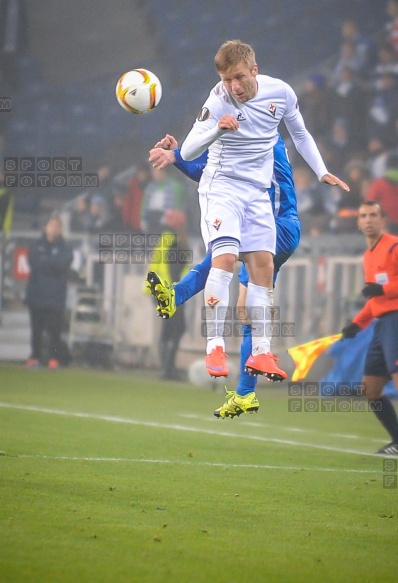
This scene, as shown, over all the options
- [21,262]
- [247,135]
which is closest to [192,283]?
[247,135]

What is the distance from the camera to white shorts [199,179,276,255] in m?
6.77

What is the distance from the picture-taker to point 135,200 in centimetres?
1780

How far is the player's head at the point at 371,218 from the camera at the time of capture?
32.3 feet

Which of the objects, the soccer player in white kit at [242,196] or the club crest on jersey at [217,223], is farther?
the club crest on jersey at [217,223]

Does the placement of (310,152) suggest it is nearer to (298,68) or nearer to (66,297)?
(66,297)

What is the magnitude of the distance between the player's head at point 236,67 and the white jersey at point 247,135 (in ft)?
0.32

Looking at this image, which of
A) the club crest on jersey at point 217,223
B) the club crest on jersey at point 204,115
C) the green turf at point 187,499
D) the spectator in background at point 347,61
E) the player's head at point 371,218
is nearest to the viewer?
the green turf at point 187,499

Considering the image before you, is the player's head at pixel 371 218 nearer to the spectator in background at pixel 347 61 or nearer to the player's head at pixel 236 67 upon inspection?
the player's head at pixel 236 67

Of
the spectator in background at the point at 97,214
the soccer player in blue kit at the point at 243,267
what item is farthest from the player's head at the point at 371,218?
the spectator in background at the point at 97,214

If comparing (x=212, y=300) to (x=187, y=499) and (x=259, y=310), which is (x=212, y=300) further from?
(x=187, y=499)

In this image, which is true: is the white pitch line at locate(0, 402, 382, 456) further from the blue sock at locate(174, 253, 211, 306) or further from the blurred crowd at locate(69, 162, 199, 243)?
the blurred crowd at locate(69, 162, 199, 243)

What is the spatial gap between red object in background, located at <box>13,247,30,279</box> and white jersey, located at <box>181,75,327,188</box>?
1125 centimetres

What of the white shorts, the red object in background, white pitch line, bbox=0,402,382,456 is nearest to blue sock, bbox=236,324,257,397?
the white shorts

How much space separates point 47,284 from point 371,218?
836 cm
